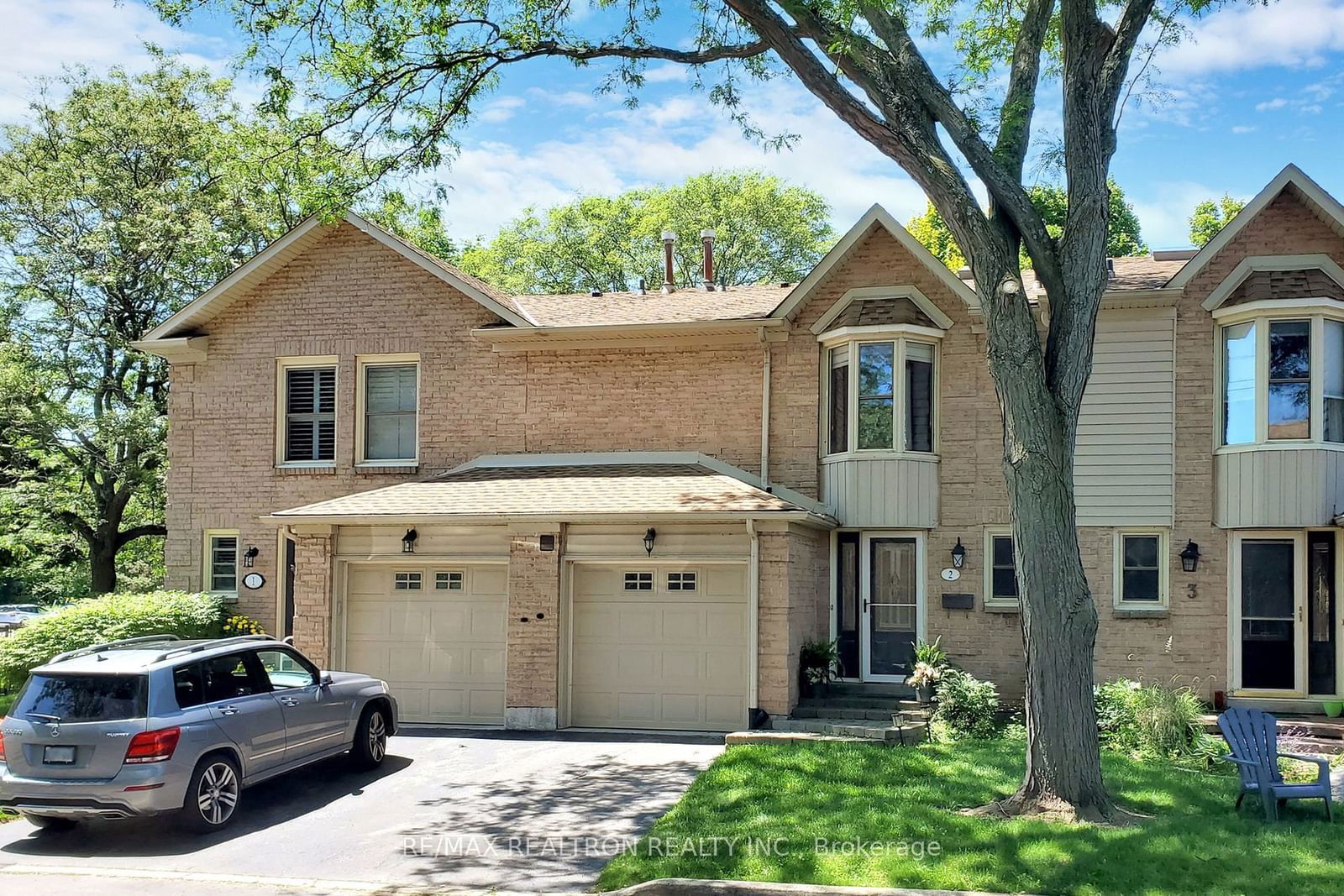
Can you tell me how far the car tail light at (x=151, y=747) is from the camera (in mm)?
9797

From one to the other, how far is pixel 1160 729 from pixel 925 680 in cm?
300

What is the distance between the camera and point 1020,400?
10148 mm

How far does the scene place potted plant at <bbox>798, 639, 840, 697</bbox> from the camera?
15.9 meters

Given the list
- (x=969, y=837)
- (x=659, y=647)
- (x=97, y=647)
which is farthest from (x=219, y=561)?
(x=969, y=837)

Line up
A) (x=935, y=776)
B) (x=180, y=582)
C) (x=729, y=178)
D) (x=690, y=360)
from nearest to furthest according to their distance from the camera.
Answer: (x=935, y=776) → (x=690, y=360) → (x=180, y=582) → (x=729, y=178)

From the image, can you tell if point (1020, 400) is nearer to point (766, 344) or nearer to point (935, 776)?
point (935, 776)

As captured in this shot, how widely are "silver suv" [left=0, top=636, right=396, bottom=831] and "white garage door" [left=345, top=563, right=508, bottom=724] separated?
5.23 meters

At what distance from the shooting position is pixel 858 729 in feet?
47.0

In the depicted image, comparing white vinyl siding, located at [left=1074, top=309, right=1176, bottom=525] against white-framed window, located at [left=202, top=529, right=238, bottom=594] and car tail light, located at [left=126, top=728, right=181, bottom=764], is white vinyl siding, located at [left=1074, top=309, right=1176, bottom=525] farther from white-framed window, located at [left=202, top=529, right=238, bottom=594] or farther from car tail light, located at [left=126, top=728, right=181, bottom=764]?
white-framed window, located at [left=202, top=529, right=238, bottom=594]

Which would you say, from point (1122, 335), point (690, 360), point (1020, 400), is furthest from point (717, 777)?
point (1122, 335)

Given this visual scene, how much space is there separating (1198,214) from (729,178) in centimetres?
1567

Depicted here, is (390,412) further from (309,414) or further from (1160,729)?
(1160,729)

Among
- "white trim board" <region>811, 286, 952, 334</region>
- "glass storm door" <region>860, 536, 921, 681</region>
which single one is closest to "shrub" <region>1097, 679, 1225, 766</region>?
"glass storm door" <region>860, 536, 921, 681</region>

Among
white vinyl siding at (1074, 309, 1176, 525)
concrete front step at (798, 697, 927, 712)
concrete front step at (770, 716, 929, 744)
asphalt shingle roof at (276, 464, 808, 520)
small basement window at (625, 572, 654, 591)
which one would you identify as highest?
white vinyl siding at (1074, 309, 1176, 525)
